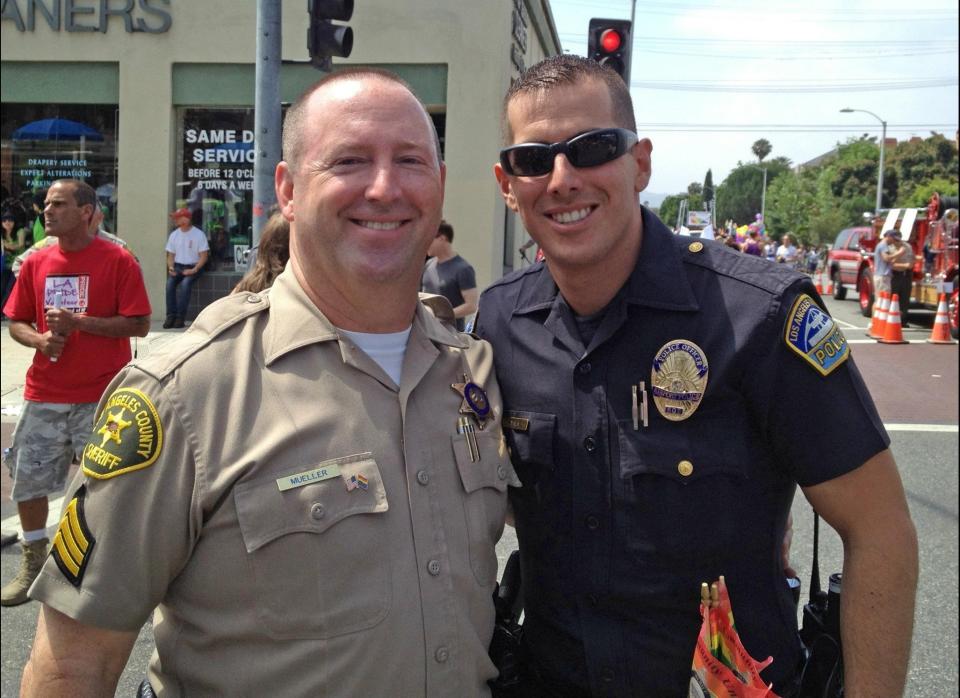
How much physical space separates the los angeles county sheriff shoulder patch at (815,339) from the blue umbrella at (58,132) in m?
3.15

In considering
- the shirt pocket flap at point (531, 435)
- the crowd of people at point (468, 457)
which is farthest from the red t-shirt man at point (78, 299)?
the shirt pocket flap at point (531, 435)

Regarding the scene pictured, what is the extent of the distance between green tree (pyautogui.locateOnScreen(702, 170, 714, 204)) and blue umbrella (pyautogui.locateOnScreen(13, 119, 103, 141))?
2702mm

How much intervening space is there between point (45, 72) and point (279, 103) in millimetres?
4480

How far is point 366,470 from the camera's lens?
65.1 inches

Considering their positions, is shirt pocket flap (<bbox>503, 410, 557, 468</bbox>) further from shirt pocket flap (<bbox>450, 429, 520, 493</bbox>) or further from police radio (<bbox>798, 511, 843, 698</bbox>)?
police radio (<bbox>798, 511, 843, 698</bbox>)

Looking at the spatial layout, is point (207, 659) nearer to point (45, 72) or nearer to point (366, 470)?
point (366, 470)

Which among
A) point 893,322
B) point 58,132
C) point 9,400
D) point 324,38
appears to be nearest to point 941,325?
point 893,322

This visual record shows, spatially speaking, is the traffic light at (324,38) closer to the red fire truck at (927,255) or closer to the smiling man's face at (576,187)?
the smiling man's face at (576,187)

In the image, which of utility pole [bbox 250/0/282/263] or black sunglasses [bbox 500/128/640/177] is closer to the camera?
black sunglasses [bbox 500/128/640/177]

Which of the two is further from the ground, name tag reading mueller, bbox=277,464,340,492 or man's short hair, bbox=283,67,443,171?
man's short hair, bbox=283,67,443,171

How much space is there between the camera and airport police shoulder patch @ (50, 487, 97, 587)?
1.51m

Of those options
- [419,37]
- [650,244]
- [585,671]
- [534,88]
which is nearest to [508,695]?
[585,671]

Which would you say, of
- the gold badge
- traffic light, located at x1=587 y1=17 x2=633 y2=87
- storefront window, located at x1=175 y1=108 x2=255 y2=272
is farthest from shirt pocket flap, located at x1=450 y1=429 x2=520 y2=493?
traffic light, located at x1=587 y1=17 x2=633 y2=87

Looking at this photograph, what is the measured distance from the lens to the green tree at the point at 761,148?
2133mm
